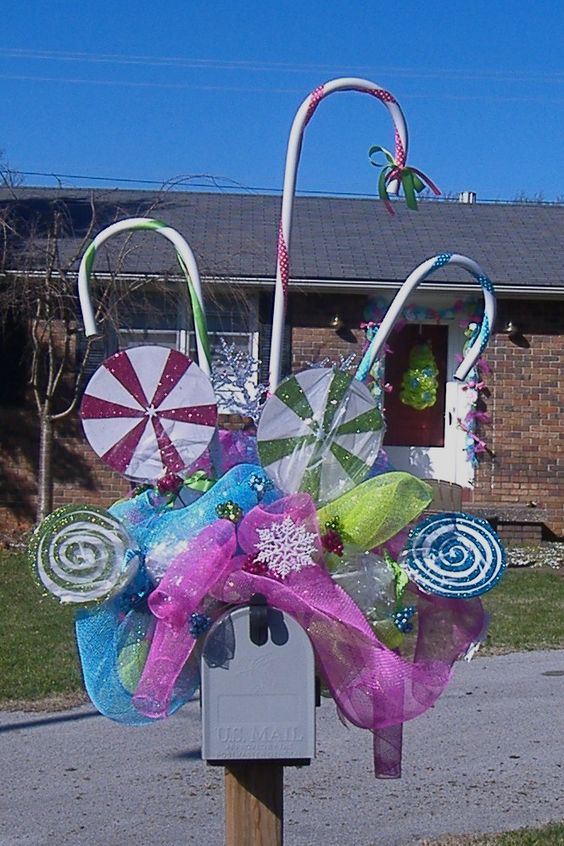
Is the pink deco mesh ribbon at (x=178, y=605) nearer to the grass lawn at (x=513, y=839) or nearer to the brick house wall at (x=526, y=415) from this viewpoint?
the grass lawn at (x=513, y=839)

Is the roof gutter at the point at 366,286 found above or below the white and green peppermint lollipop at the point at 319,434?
above

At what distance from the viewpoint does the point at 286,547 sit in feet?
9.37

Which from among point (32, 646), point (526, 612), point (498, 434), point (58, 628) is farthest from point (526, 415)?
point (32, 646)

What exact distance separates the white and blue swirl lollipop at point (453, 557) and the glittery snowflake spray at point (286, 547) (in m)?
0.27

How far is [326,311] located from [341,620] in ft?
35.2

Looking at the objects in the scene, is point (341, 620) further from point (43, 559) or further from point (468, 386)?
point (468, 386)

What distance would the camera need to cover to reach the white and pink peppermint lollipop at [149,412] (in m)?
2.96

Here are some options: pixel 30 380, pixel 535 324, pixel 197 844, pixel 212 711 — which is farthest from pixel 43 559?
pixel 535 324

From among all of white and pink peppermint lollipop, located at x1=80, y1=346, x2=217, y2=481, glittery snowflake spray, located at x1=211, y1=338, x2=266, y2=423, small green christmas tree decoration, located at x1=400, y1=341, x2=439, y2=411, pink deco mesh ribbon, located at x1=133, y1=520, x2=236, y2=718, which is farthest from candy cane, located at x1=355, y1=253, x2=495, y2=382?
small green christmas tree decoration, located at x1=400, y1=341, x2=439, y2=411

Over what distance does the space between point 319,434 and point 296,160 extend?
796mm

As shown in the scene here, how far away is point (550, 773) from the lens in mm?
5816

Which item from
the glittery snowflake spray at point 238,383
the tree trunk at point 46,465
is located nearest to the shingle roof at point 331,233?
the tree trunk at point 46,465

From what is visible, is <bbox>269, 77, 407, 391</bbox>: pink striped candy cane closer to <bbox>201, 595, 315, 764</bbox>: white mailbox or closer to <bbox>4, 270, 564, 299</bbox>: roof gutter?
<bbox>201, 595, 315, 764</bbox>: white mailbox

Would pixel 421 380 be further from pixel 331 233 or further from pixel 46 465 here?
pixel 46 465
